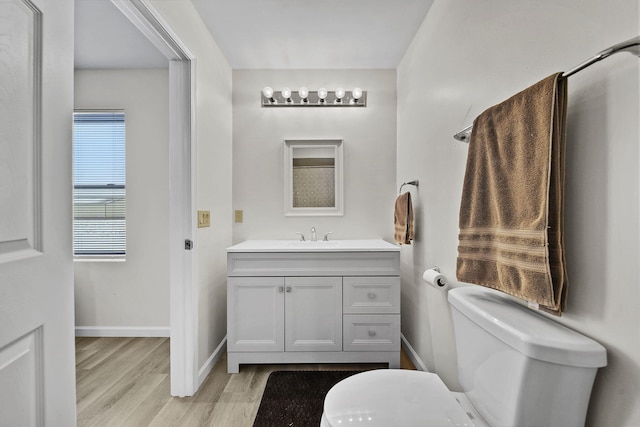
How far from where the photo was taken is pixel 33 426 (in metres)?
0.70

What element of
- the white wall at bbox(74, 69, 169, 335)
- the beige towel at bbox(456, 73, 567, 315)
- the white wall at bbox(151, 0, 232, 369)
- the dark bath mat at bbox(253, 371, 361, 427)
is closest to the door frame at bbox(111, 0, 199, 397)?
the white wall at bbox(151, 0, 232, 369)

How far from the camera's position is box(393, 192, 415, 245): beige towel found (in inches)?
78.1

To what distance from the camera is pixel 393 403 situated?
0.92 m

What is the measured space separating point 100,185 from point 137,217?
0.43m

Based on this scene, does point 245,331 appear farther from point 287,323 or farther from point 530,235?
point 530,235

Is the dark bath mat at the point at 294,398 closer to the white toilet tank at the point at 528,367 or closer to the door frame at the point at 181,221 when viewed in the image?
the door frame at the point at 181,221

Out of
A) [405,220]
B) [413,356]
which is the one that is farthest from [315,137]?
A: [413,356]

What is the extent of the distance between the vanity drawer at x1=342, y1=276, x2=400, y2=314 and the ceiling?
167cm

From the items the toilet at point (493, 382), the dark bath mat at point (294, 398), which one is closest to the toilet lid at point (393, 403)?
the toilet at point (493, 382)

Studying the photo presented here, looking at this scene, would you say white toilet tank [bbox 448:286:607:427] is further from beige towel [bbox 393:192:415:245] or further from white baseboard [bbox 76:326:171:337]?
white baseboard [bbox 76:326:171:337]

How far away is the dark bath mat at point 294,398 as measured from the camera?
152 centimetres

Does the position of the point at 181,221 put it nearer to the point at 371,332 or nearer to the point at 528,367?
the point at 371,332

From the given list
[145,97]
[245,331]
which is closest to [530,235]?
[245,331]

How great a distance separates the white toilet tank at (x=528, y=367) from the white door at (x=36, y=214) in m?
1.17
